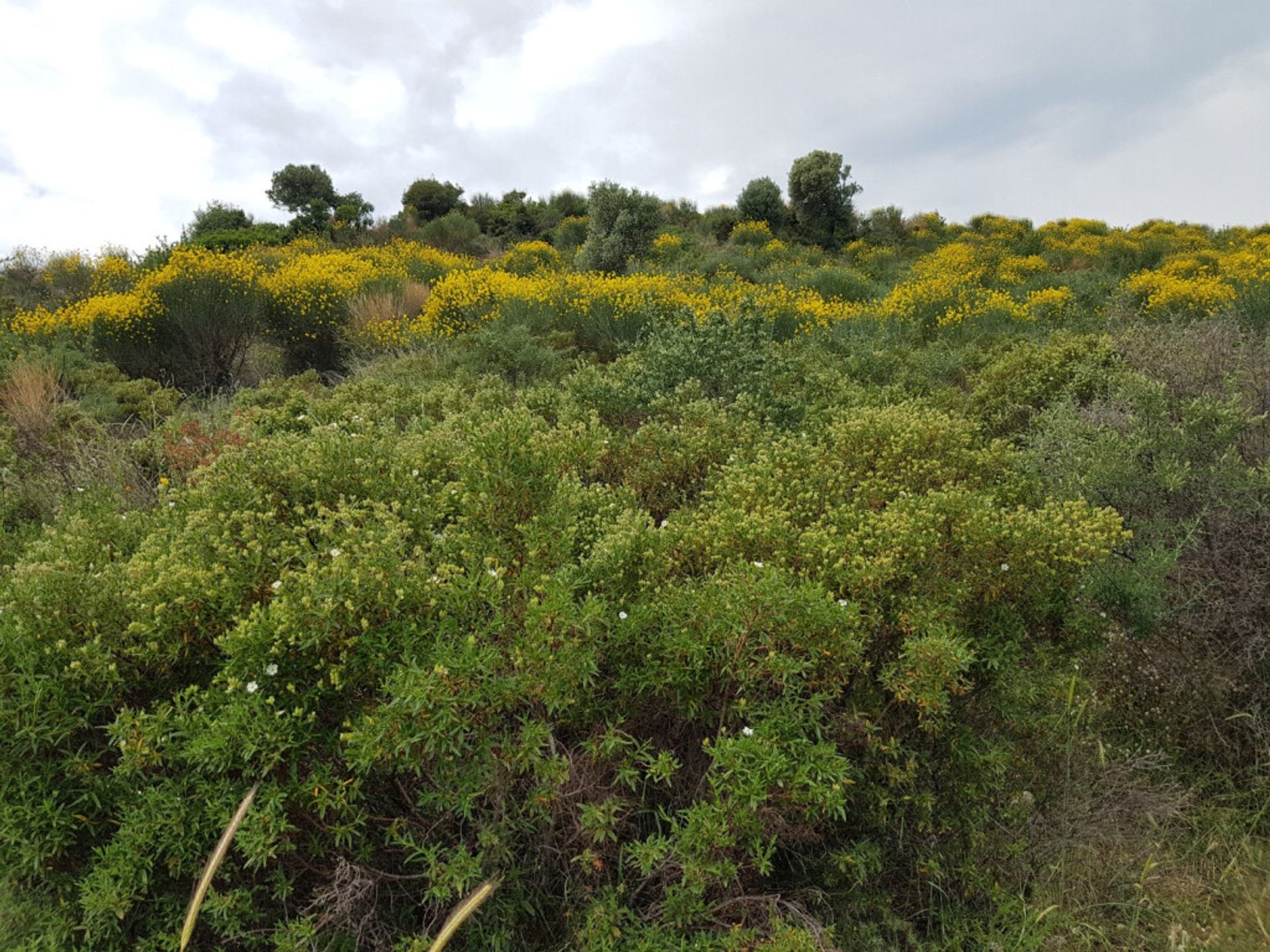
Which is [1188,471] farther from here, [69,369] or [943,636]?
[69,369]

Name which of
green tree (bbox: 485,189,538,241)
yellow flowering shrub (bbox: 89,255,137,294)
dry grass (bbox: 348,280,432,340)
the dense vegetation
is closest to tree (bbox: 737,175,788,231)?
green tree (bbox: 485,189,538,241)

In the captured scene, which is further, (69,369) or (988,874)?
(69,369)

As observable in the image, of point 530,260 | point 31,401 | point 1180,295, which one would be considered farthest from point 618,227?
point 31,401

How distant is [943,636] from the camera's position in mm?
2090

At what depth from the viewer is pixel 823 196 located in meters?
22.2

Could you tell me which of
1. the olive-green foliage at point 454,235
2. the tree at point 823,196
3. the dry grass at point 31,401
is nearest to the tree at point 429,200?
the olive-green foliage at point 454,235

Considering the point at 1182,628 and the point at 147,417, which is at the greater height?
the point at 147,417

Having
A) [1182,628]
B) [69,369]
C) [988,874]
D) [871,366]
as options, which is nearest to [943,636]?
[988,874]

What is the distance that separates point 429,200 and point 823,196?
12.6 m

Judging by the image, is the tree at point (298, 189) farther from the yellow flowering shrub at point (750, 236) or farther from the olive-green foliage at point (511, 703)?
the olive-green foliage at point (511, 703)

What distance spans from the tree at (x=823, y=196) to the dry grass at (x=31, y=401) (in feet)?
63.5

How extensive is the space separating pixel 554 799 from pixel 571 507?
1.11m

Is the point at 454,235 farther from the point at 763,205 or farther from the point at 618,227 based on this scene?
the point at 763,205

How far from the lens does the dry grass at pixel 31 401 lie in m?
5.64
